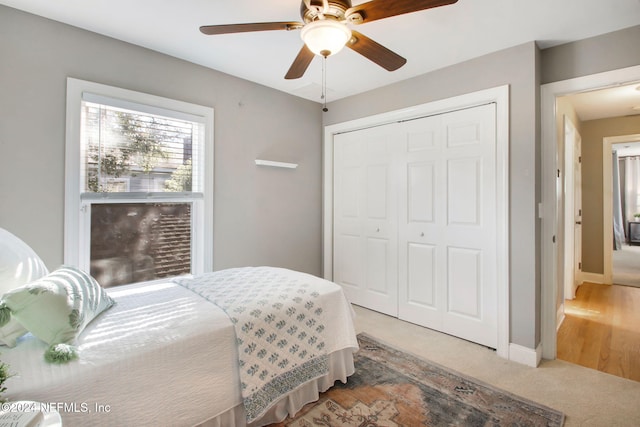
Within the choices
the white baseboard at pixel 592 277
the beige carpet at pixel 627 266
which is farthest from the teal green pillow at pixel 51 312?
the beige carpet at pixel 627 266

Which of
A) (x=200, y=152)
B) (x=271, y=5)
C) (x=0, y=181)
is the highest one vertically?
(x=271, y=5)

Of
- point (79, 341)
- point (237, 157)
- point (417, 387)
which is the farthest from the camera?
point (237, 157)

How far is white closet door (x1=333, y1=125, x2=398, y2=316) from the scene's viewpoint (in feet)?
11.3

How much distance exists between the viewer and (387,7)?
148 centimetres

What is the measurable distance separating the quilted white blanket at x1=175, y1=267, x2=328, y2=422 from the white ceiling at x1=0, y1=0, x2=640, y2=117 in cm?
182

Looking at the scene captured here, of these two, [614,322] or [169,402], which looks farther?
[614,322]

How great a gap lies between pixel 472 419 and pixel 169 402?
1.66 meters

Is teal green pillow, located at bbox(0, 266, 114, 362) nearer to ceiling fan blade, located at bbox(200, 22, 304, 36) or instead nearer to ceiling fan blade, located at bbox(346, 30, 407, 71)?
ceiling fan blade, located at bbox(200, 22, 304, 36)

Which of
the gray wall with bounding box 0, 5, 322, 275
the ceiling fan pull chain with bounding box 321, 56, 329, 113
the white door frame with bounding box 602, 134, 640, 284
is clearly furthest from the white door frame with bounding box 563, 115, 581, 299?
the gray wall with bounding box 0, 5, 322, 275

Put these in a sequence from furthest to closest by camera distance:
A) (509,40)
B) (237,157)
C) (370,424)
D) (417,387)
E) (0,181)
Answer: (237,157), (509,40), (417,387), (0,181), (370,424)

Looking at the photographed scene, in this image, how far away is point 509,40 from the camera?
2.45 meters

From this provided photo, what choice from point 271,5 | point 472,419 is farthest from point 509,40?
point 472,419

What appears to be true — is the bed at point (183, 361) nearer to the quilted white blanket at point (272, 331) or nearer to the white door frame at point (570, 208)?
the quilted white blanket at point (272, 331)

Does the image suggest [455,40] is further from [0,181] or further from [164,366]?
[0,181]
